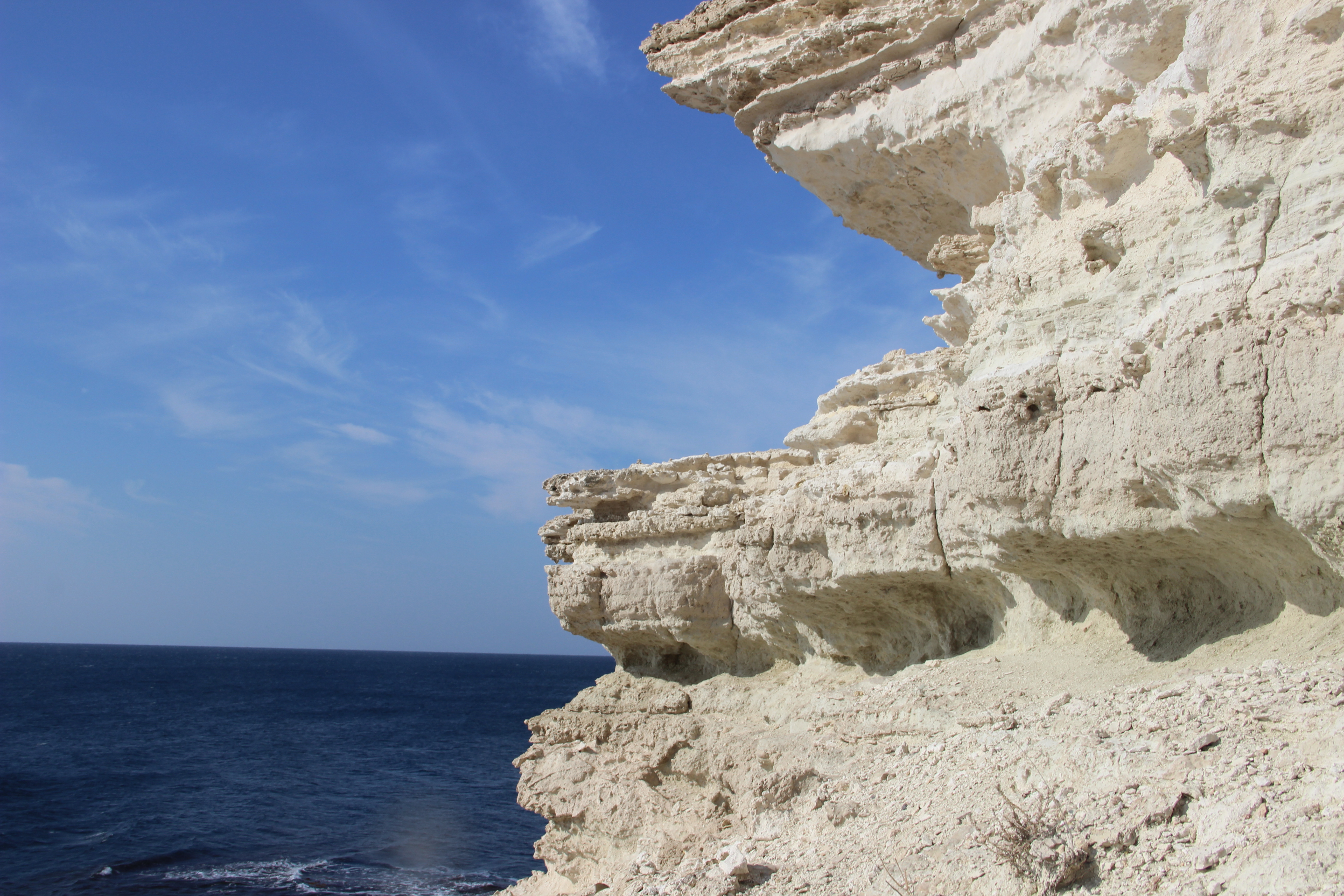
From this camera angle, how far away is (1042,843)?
493 cm

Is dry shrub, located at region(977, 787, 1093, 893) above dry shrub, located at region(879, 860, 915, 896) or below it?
above

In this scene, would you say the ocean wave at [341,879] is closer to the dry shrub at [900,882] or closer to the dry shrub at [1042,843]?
the dry shrub at [900,882]

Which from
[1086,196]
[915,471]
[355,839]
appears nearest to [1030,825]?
[915,471]

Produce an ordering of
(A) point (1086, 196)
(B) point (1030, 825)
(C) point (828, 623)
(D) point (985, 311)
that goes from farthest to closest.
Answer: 1. (C) point (828, 623)
2. (D) point (985, 311)
3. (A) point (1086, 196)
4. (B) point (1030, 825)

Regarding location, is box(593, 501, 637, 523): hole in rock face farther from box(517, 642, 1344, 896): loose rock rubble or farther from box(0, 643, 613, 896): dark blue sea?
box(0, 643, 613, 896): dark blue sea

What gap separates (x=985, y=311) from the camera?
812 cm

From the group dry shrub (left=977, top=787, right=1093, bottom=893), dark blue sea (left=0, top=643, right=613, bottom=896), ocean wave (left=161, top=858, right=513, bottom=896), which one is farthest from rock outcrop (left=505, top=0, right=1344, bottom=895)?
dark blue sea (left=0, top=643, right=613, bottom=896)

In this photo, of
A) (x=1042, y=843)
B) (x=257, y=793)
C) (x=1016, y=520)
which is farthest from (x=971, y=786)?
(x=257, y=793)

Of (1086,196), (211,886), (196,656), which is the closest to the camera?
(1086,196)

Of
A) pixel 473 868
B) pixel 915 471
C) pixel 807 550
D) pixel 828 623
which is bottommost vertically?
pixel 473 868

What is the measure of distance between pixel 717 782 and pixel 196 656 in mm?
146152

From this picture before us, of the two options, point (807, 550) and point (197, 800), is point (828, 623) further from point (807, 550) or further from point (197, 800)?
point (197, 800)

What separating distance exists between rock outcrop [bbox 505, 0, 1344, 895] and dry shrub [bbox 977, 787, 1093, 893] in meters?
0.02

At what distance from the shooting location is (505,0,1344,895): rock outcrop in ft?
16.5
